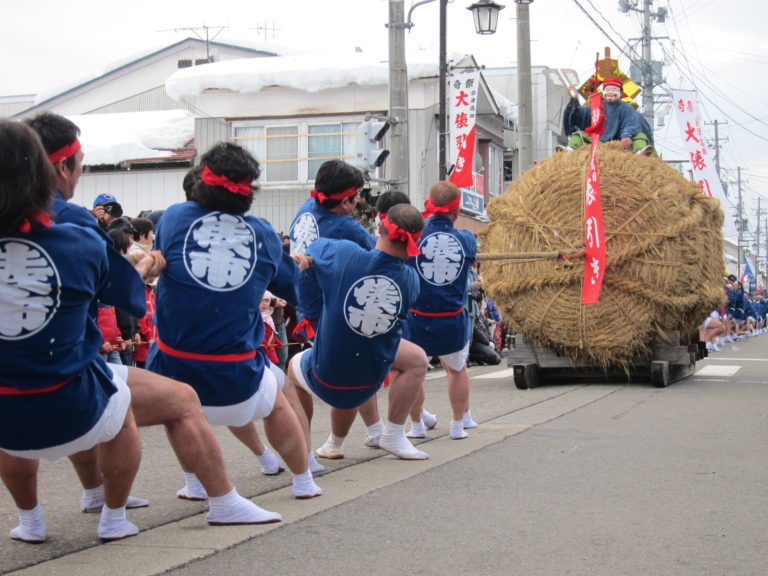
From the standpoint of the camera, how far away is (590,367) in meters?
11.8

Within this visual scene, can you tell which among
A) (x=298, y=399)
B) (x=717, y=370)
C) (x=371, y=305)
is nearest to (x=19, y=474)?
(x=298, y=399)

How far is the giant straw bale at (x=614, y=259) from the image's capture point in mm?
11172

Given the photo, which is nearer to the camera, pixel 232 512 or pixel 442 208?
pixel 232 512

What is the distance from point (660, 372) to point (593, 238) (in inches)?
65.3

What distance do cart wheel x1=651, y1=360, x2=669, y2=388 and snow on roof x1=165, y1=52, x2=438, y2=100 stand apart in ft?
46.3

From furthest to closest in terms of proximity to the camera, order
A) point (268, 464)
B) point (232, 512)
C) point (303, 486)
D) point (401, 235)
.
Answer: point (268, 464), point (401, 235), point (303, 486), point (232, 512)

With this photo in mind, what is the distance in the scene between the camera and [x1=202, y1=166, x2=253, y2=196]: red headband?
4609mm

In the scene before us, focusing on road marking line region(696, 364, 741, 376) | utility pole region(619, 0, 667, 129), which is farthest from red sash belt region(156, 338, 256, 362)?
utility pole region(619, 0, 667, 129)

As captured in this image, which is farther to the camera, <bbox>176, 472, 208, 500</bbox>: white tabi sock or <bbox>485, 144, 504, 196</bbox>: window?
<bbox>485, 144, 504, 196</bbox>: window

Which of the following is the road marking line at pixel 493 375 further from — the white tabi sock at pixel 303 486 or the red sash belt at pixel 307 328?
the white tabi sock at pixel 303 486

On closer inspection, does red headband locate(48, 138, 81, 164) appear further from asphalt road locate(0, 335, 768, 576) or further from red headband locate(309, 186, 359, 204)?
red headband locate(309, 186, 359, 204)

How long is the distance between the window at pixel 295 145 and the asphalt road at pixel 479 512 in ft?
55.7

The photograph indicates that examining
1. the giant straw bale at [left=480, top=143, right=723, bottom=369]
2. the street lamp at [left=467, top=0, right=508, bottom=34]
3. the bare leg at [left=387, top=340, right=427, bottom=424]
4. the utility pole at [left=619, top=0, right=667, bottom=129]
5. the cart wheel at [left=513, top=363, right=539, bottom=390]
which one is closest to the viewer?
the bare leg at [left=387, top=340, right=427, bottom=424]

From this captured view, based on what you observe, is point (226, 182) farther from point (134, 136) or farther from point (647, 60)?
point (647, 60)
